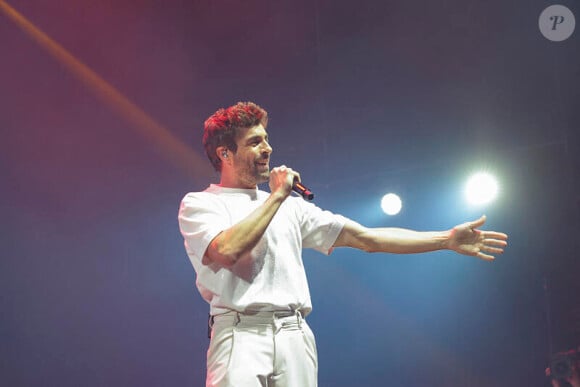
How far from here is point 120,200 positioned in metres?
3.55

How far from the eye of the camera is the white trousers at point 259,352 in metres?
1.83

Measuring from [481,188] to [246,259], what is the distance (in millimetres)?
2285

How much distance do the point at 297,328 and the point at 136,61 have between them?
243 centimetres

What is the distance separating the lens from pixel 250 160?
2219 millimetres

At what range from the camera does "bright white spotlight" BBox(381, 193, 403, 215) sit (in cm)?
391

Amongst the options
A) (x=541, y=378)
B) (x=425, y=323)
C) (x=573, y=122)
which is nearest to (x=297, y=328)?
(x=425, y=323)

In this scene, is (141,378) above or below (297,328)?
below

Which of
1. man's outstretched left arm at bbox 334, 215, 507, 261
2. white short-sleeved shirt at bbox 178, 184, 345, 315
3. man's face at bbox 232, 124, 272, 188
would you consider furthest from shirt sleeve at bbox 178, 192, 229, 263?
man's outstretched left arm at bbox 334, 215, 507, 261

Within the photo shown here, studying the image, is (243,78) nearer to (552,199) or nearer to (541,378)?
(552,199)

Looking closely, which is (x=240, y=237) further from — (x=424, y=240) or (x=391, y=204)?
(x=391, y=204)

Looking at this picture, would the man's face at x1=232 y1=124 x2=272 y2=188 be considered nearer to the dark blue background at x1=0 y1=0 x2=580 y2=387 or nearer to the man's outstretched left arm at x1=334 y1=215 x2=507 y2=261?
the man's outstretched left arm at x1=334 y1=215 x2=507 y2=261

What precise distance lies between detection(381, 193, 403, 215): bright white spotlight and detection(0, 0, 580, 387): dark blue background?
4cm

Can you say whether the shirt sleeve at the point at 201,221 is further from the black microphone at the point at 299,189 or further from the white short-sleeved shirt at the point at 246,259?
the black microphone at the point at 299,189

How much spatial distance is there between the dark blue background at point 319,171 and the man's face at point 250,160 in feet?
5.02
